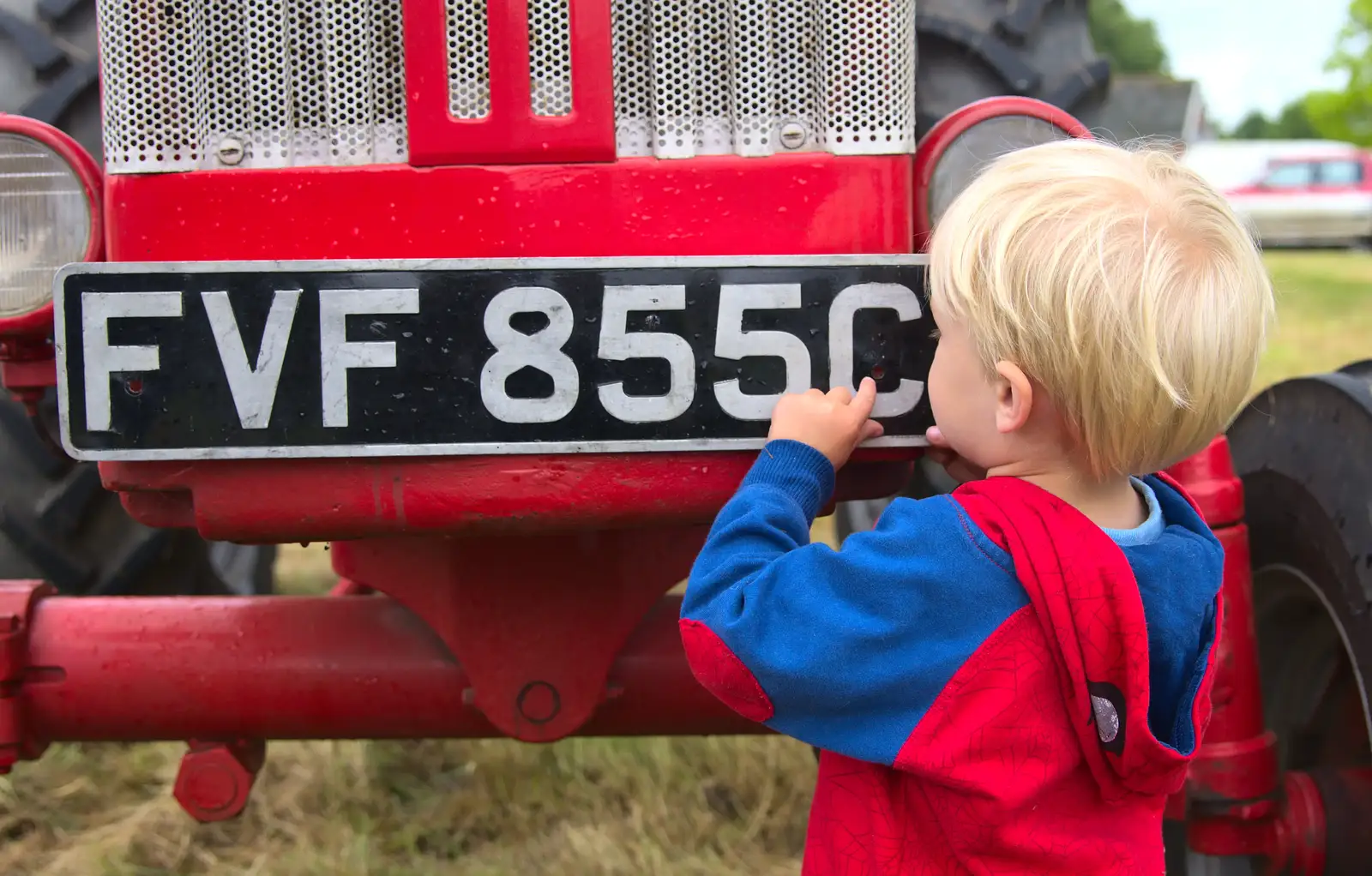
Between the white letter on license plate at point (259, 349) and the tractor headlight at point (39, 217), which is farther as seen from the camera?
the tractor headlight at point (39, 217)

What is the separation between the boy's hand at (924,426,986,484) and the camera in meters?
1.21

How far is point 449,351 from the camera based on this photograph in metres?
1.16

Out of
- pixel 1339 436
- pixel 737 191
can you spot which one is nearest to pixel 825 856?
pixel 737 191

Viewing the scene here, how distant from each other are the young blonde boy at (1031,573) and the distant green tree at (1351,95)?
1040 inches

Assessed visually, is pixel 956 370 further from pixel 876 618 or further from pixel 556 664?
pixel 556 664

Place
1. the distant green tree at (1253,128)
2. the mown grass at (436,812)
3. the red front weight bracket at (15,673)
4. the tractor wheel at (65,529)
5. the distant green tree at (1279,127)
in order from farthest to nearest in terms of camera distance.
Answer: the distant green tree at (1253,128) → the distant green tree at (1279,127) → the mown grass at (436,812) → the tractor wheel at (65,529) → the red front weight bracket at (15,673)

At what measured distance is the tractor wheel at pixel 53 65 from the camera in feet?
6.06

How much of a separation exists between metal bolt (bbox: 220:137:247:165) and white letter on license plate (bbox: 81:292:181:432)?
0.14 metres

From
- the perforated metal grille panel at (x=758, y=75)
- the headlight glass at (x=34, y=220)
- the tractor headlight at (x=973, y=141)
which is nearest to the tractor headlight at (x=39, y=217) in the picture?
the headlight glass at (x=34, y=220)

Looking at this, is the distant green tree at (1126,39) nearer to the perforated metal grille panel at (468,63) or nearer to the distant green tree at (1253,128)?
the distant green tree at (1253,128)

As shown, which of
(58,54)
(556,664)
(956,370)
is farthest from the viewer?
(58,54)

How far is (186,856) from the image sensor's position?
2.06 metres

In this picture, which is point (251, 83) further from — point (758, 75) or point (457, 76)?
point (758, 75)

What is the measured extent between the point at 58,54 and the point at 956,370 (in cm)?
140
